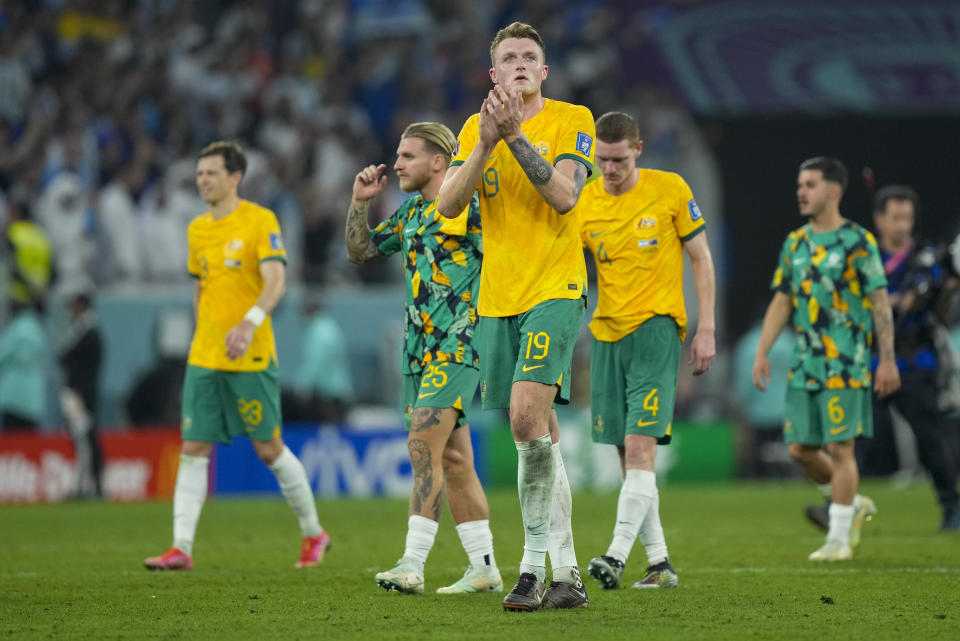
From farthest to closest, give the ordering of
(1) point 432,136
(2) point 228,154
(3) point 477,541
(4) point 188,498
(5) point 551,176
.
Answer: (2) point 228,154
(4) point 188,498
(1) point 432,136
(3) point 477,541
(5) point 551,176

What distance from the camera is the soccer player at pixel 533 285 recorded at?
6570mm

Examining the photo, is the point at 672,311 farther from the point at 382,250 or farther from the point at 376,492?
the point at 376,492

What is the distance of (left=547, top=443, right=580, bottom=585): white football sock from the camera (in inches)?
267

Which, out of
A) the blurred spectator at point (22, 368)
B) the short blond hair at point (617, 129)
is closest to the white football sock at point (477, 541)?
the short blond hair at point (617, 129)

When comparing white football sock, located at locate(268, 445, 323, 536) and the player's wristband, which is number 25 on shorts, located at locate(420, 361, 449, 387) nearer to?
the player's wristband

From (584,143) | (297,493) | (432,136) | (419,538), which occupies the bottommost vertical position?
(419,538)

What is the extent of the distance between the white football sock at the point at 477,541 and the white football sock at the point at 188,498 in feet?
7.34

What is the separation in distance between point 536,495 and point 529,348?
26.2 inches

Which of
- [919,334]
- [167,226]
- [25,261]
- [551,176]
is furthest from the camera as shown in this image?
[167,226]

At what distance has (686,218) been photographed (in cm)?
819

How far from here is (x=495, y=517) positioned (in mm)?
13852

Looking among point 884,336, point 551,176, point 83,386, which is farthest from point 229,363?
point 83,386

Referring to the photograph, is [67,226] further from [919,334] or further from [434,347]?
[434,347]

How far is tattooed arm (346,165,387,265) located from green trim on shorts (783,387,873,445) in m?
3.08
